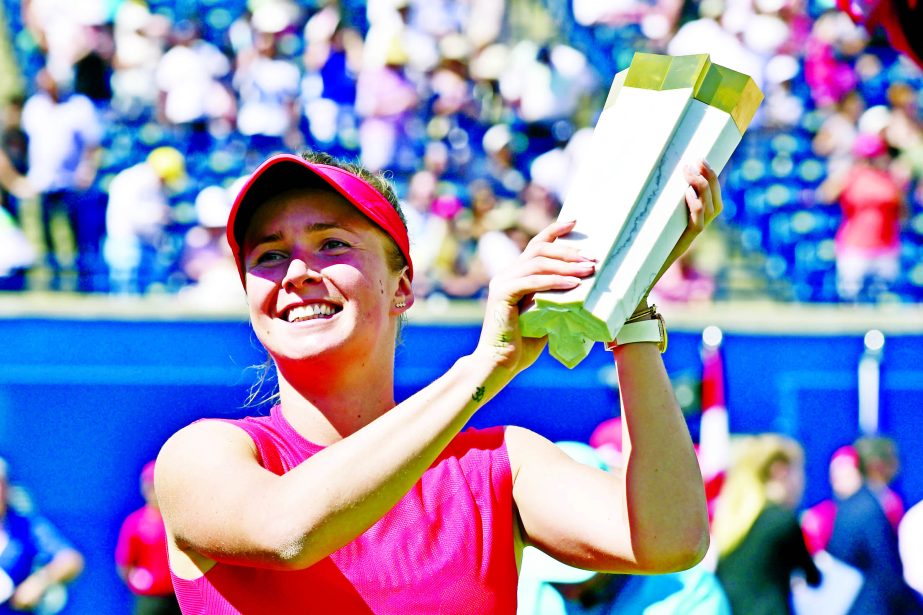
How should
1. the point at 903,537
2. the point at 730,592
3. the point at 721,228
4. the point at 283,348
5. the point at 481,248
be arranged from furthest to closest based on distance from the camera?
1. the point at 721,228
2. the point at 481,248
3. the point at 903,537
4. the point at 730,592
5. the point at 283,348

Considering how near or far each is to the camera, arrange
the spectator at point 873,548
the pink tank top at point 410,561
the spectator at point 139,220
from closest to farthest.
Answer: the pink tank top at point 410,561 → the spectator at point 873,548 → the spectator at point 139,220

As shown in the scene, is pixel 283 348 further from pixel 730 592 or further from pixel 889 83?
pixel 889 83

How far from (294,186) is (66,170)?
5.33 m

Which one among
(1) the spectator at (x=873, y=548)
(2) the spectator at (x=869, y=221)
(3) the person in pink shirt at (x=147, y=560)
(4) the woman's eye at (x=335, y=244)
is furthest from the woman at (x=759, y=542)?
(4) the woman's eye at (x=335, y=244)

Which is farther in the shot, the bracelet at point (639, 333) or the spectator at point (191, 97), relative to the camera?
the spectator at point (191, 97)

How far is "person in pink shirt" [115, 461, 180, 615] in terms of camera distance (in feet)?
16.9

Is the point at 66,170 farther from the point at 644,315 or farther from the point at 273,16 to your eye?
the point at 644,315

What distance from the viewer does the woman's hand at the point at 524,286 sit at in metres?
1.48

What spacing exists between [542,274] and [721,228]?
230 inches

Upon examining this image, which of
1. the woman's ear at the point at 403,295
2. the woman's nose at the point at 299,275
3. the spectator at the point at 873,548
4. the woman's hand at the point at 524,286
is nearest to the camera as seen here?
the woman's hand at the point at 524,286

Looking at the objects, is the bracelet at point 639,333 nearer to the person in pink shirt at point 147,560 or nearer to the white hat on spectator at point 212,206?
the person in pink shirt at point 147,560

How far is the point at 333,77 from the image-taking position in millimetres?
7215

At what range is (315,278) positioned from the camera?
181 centimetres

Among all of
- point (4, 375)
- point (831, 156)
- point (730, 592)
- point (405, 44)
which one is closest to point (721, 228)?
point (831, 156)
